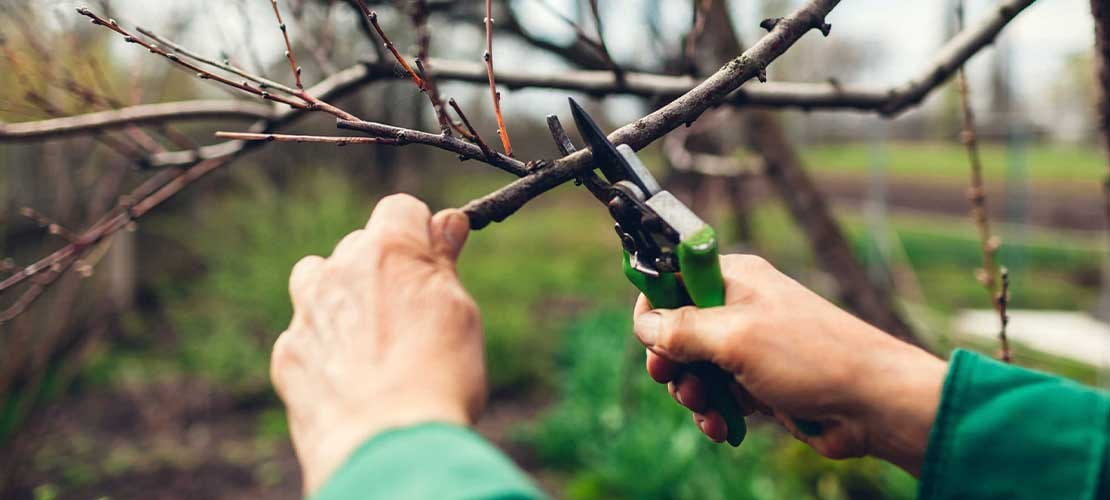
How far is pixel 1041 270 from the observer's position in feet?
37.8

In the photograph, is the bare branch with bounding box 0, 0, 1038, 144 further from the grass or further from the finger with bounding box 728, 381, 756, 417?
the grass

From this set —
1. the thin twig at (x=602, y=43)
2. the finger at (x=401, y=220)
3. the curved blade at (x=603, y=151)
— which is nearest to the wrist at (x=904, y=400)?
the curved blade at (x=603, y=151)

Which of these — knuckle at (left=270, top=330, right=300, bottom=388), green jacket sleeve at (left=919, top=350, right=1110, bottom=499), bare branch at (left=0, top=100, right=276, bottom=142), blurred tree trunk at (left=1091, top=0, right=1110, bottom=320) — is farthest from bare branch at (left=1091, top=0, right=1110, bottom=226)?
bare branch at (left=0, top=100, right=276, bottom=142)

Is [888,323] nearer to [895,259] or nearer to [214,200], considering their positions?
[214,200]

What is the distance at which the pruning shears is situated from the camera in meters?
1.07

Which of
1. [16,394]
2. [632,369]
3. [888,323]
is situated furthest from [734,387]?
[16,394]

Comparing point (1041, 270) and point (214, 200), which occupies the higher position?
point (214, 200)

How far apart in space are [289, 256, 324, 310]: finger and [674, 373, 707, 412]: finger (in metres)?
0.59

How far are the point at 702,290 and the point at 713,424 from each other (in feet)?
0.92

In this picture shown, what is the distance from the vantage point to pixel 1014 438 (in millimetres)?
922

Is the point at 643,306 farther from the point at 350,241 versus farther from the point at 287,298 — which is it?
the point at 287,298

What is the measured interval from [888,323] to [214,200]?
7368 mm

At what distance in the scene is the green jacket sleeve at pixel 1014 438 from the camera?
905 millimetres

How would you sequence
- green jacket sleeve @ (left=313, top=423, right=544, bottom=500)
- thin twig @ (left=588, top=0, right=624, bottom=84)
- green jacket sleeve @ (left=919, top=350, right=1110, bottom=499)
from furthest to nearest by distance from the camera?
thin twig @ (left=588, top=0, right=624, bottom=84) → green jacket sleeve @ (left=919, top=350, right=1110, bottom=499) → green jacket sleeve @ (left=313, top=423, right=544, bottom=500)
